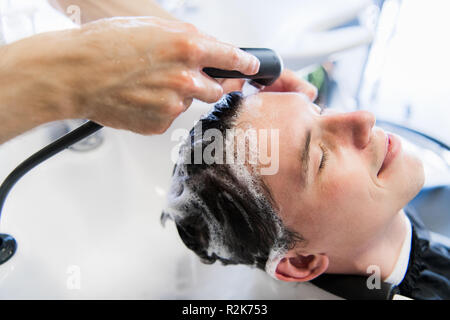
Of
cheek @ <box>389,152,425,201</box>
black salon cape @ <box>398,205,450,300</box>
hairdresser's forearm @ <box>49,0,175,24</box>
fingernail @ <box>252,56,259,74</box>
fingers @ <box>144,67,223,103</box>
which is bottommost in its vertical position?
black salon cape @ <box>398,205,450,300</box>

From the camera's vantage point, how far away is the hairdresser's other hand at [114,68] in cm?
53

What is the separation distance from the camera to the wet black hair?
2.73ft

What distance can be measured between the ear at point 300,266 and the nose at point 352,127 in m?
0.33

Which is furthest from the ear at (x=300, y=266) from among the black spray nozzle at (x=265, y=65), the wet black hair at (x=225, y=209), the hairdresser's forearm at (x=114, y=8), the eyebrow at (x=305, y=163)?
the hairdresser's forearm at (x=114, y=8)

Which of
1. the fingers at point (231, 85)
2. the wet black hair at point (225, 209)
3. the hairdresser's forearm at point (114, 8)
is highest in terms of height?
the hairdresser's forearm at point (114, 8)

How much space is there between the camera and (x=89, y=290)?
112 centimetres

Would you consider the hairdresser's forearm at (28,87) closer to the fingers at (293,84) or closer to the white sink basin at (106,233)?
the white sink basin at (106,233)

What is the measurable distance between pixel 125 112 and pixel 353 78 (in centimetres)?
158

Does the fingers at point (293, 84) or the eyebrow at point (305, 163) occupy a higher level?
the fingers at point (293, 84)

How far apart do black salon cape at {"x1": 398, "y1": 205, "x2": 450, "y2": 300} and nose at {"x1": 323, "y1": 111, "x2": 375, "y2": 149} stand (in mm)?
491

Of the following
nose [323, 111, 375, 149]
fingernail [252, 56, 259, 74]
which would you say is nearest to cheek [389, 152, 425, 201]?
nose [323, 111, 375, 149]

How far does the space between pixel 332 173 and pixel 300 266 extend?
32 cm

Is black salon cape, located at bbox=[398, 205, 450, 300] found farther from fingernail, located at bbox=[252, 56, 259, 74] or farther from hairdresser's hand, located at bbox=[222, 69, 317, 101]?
fingernail, located at bbox=[252, 56, 259, 74]

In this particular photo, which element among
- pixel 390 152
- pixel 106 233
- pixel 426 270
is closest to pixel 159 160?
pixel 106 233
